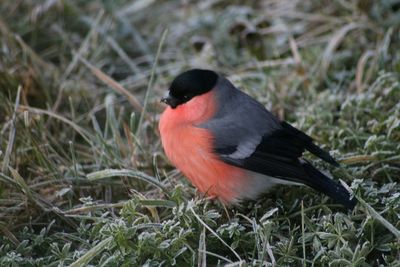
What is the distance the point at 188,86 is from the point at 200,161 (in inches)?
13.6

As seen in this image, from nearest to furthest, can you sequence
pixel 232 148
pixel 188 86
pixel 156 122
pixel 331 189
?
pixel 331 189 → pixel 232 148 → pixel 188 86 → pixel 156 122

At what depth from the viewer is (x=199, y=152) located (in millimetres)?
2572

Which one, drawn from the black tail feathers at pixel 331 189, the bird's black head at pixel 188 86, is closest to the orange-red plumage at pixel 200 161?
the bird's black head at pixel 188 86

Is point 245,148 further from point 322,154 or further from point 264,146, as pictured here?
point 322,154

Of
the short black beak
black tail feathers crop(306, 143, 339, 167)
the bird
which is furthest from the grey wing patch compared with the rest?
the short black beak

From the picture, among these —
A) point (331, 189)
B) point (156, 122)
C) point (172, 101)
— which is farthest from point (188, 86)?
point (331, 189)

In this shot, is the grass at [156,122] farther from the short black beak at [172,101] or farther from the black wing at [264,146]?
the short black beak at [172,101]

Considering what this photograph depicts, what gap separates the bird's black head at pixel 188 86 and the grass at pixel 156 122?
1.01 ft

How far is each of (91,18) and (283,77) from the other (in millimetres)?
1455

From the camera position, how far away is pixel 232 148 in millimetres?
2564

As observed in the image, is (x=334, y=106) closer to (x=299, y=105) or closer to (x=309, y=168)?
(x=299, y=105)

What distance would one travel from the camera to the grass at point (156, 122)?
2318 millimetres

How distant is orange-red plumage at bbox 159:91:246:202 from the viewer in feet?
8.41

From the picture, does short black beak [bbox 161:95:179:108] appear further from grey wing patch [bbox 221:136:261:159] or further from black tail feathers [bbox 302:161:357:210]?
black tail feathers [bbox 302:161:357:210]
